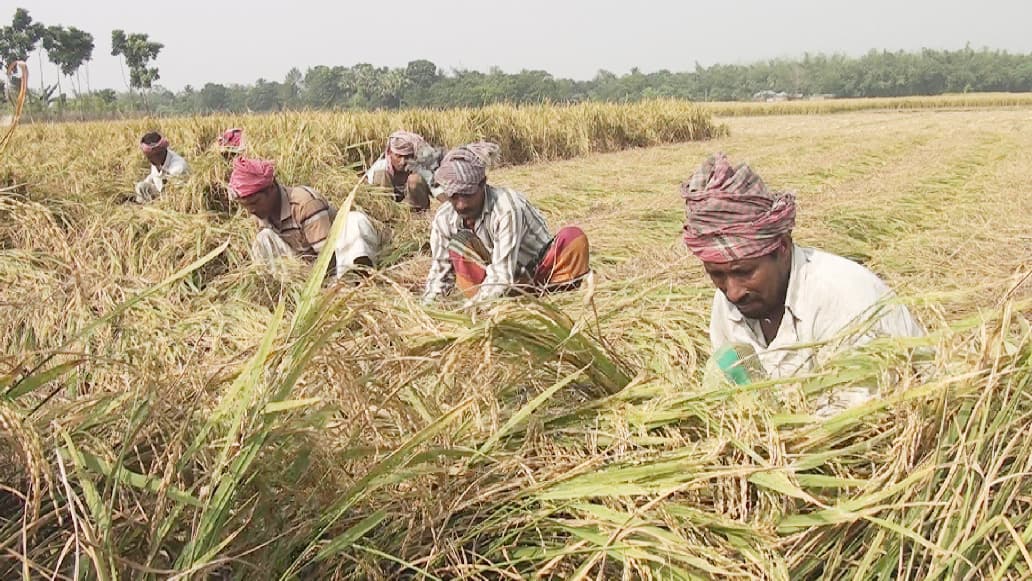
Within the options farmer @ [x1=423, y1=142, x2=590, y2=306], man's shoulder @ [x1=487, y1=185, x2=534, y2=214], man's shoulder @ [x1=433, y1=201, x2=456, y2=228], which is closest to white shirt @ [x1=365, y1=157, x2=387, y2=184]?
farmer @ [x1=423, y1=142, x2=590, y2=306]

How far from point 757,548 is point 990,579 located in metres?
0.38

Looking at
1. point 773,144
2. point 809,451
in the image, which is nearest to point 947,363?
point 809,451

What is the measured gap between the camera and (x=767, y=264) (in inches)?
83.8

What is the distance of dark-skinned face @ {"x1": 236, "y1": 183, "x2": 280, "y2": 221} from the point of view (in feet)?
14.8

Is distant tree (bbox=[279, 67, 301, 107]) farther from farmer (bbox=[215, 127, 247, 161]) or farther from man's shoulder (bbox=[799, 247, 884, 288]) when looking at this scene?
man's shoulder (bbox=[799, 247, 884, 288])

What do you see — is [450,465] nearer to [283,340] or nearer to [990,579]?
[283,340]

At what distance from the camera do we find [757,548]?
1.41 meters

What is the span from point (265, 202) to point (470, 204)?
1.34 meters

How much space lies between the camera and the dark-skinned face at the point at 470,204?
4012mm

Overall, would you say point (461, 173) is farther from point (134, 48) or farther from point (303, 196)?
point (134, 48)

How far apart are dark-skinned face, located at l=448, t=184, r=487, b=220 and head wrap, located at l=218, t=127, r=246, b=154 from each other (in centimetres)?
339

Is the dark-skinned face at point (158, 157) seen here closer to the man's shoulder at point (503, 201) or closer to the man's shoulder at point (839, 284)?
the man's shoulder at point (503, 201)

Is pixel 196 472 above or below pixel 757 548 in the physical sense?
above

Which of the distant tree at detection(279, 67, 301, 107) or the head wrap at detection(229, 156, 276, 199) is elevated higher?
the distant tree at detection(279, 67, 301, 107)
